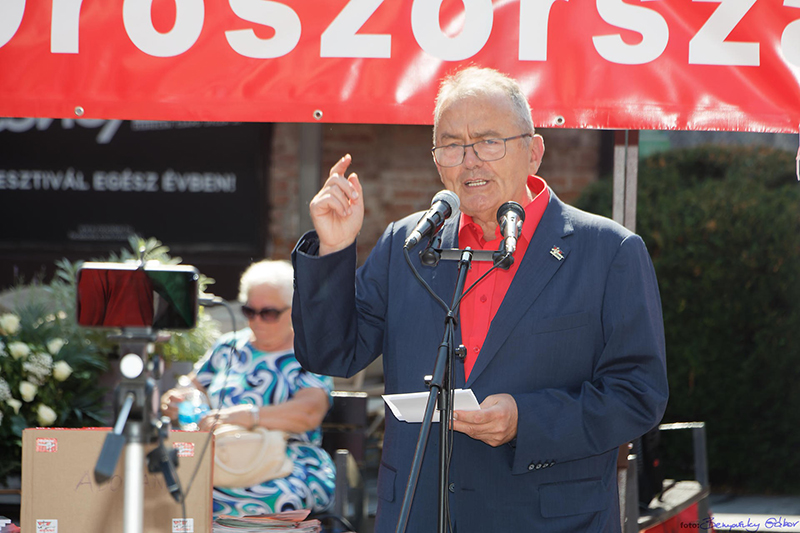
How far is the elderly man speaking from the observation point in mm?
2298

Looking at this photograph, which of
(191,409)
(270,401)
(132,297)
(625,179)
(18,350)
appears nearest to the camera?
(132,297)

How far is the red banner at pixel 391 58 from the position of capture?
294cm

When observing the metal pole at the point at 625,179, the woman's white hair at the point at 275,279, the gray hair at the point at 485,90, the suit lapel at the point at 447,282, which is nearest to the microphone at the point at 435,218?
the suit lapel at the point at 447,282

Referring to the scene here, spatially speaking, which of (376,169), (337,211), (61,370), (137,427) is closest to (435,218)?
(337,211)

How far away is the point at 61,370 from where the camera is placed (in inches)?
159

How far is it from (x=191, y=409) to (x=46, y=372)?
2.54 feet

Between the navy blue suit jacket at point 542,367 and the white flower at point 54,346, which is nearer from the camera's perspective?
the navy blue suit jacket at point 542,367

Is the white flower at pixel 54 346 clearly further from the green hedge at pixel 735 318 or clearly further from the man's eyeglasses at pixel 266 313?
the green hedge at pixel 735 318

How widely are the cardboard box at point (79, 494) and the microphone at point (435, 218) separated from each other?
1.04 metres

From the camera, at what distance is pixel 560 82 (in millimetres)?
2977

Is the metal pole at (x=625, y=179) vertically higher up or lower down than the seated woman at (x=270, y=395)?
higher up

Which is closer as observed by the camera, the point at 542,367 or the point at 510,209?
the point at 510,209

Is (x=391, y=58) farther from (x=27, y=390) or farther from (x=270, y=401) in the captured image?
(x=27, y=390)

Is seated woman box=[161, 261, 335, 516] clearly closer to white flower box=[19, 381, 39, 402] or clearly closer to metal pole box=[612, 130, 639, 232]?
white flower box=[19, 381, 39, 402]
